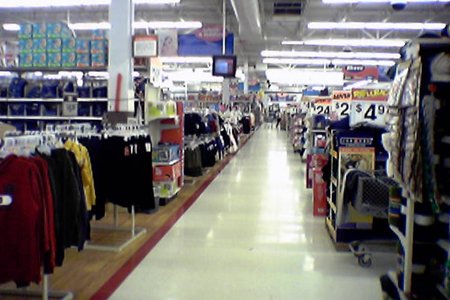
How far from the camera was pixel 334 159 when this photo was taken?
6004 millimetres

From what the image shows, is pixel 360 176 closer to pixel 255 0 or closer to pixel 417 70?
pixel 417 70

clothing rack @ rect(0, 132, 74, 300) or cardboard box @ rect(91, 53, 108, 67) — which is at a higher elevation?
cardboard box @ rect(91, 53, 108, 67)

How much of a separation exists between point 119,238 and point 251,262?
1718 mm

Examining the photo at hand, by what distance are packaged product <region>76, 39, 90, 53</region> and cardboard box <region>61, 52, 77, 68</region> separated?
0.13 m

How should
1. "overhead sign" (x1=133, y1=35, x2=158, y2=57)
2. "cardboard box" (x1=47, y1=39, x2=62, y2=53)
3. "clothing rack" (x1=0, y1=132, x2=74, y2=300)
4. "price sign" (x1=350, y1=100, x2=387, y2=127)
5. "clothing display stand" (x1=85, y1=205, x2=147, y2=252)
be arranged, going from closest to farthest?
"clothing rack" (x1=0, y1=132, x2=74, y2=300) → "clothing display stand" (x1=85, y1=205, x2=147, y2=252) → "price sign" (x1=350, y1=100, x2=387, y2=127) → "overhead sign" (x1=133, y1=35, x2=158, y2=57) → "cardboard box" (x1=47, y1=39, x2=62, y2=53)

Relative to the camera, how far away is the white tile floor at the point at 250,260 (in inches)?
165

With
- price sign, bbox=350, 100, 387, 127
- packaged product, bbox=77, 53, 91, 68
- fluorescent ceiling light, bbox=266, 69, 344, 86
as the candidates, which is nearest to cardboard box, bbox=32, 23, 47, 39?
packaged product, bbox=77, 53, 91, 68

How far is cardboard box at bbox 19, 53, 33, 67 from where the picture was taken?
8.65 meters

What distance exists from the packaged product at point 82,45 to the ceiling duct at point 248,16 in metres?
4.39

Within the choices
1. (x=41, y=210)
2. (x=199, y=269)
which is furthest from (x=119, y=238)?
(x=41, y=210)

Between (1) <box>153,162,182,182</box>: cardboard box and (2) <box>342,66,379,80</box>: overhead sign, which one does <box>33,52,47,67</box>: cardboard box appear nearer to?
(1) <box>153,162,182,182</box>: cardboard box

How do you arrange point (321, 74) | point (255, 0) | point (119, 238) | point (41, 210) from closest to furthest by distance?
1. point (41, 210)
2. point (119, 238)
3. point (255, 0)
4. point (321, 74)

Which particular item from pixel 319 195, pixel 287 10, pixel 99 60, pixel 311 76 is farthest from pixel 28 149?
pixel 311 76

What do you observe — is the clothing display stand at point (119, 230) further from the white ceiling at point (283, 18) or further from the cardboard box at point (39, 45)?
the white ceiling at point (283, 18)
